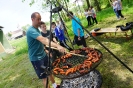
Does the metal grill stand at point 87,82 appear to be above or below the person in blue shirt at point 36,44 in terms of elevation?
below

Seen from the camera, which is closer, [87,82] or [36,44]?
[36,44]

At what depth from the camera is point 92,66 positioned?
378 cm

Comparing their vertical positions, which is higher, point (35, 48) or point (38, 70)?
point (35, 48)

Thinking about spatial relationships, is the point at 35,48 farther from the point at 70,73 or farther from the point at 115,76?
the point at 115,76

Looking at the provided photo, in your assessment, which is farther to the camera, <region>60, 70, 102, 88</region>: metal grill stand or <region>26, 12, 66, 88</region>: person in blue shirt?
<region>60, 70, 102, 88</region>: metal grill stand

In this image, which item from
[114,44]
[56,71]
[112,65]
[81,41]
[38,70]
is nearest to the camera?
[56,71]

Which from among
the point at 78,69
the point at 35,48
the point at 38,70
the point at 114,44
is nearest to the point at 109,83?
the point at 78,69

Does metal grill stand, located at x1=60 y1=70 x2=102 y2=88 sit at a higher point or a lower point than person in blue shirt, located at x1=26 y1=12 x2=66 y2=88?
lower

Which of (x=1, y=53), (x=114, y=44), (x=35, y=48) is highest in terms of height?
(x=35, y=48)

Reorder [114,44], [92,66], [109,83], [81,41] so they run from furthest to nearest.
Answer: [114,44] < [81,41] < [109,83] < [92,66]

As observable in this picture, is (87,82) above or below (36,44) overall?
below

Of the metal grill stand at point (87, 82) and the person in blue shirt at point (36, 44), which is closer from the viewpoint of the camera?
the person in blue shirt at point (36, 44)

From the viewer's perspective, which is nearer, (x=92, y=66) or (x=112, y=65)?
(x=92, y=66)

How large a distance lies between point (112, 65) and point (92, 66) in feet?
8.19
